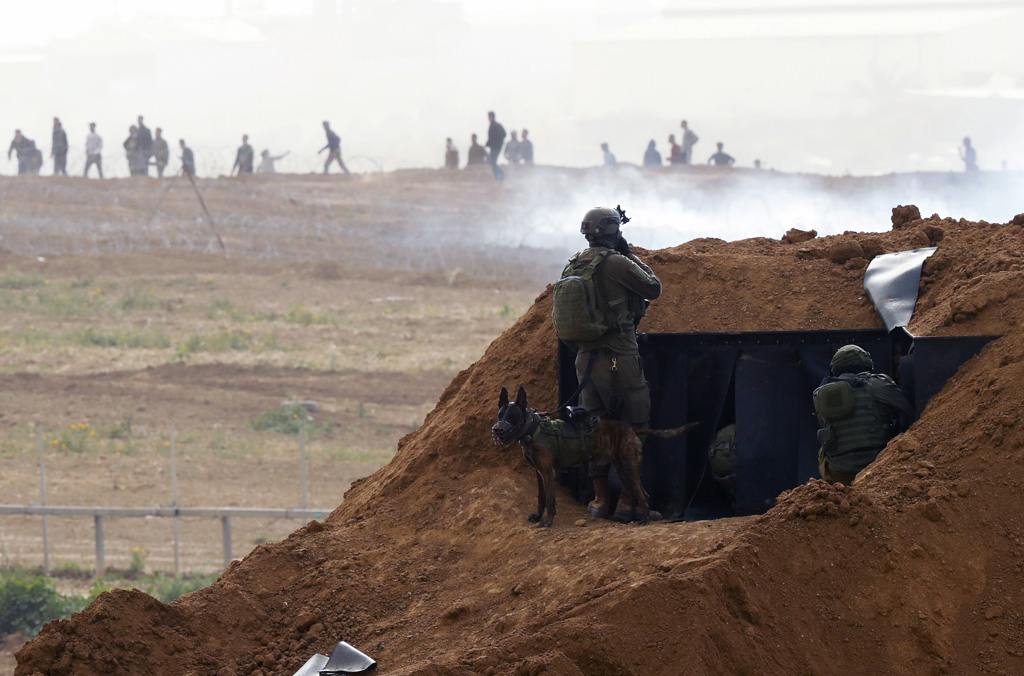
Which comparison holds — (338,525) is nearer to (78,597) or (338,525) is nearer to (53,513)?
(78,597)

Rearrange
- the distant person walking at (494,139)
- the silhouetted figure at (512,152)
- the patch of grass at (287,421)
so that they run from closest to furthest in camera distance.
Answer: the patch of grass at (287,421) → the distant person walking at (494,139) → the silhouetted figure at (512,152)

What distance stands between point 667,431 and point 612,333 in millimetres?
714

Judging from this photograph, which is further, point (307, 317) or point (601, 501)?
point (307, 317)

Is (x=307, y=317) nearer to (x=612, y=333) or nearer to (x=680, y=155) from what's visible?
(x=680, y=155)

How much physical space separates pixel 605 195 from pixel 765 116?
973 inches

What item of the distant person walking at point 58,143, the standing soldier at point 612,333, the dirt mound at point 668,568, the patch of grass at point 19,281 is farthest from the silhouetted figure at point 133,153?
the standing soldier at point 612,333

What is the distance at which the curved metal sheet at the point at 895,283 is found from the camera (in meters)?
7.70

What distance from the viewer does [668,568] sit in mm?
5410

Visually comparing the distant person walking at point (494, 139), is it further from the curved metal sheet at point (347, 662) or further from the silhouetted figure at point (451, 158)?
the curved metal sheet at point (347, 662)

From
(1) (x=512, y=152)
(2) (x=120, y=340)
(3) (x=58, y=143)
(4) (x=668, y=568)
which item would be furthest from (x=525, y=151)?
(4) (x=668, y=568)

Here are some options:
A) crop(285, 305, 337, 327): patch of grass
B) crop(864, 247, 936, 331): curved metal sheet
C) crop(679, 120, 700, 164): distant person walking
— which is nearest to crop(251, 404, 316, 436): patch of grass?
crop(285, 305, 337, 327): patch of grass

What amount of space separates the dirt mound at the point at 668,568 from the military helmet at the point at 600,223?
1.29 meters

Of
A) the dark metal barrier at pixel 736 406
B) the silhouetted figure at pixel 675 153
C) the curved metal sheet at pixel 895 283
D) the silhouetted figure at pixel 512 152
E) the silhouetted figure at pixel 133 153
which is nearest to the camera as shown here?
the dark metal barrier at pixel 736 406

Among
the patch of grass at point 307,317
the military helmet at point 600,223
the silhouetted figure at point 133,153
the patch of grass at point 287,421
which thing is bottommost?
the patch of grass at point 287,421
